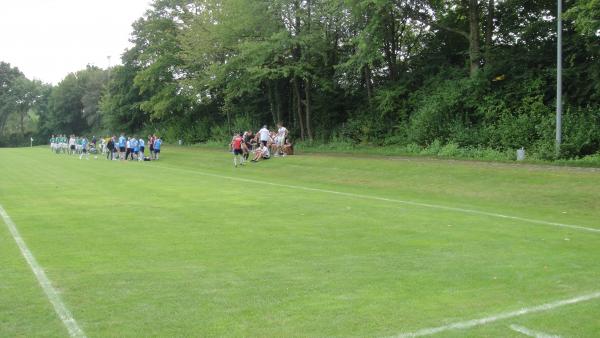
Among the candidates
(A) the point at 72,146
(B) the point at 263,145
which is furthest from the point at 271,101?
(A) the point at 72,146

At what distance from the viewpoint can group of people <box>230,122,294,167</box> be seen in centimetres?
2970

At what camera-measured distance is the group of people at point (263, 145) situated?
2970 centimetres

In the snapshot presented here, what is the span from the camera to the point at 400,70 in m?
38.3

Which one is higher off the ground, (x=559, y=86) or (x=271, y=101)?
(x=271, y=101)

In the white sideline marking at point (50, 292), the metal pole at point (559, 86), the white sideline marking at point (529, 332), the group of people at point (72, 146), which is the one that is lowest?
the white sideline marking at point (529, 332)

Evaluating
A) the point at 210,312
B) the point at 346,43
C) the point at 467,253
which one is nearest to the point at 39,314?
the point at 210,312

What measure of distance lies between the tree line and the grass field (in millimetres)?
11401

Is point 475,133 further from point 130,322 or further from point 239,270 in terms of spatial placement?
point 130,322

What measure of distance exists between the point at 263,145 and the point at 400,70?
1280cm

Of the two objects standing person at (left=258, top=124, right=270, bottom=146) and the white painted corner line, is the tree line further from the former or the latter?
the white painted corner line

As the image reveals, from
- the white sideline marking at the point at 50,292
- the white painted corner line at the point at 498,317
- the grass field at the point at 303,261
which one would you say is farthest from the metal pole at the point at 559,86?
the white sideline marking at the point at 50,292

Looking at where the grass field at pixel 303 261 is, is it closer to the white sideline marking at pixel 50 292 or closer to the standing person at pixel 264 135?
the white sideline marking at pixel 50 292

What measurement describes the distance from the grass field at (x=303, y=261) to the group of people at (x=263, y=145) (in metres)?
13.0

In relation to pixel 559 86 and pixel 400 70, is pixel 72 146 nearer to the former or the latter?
pixel 400 70
